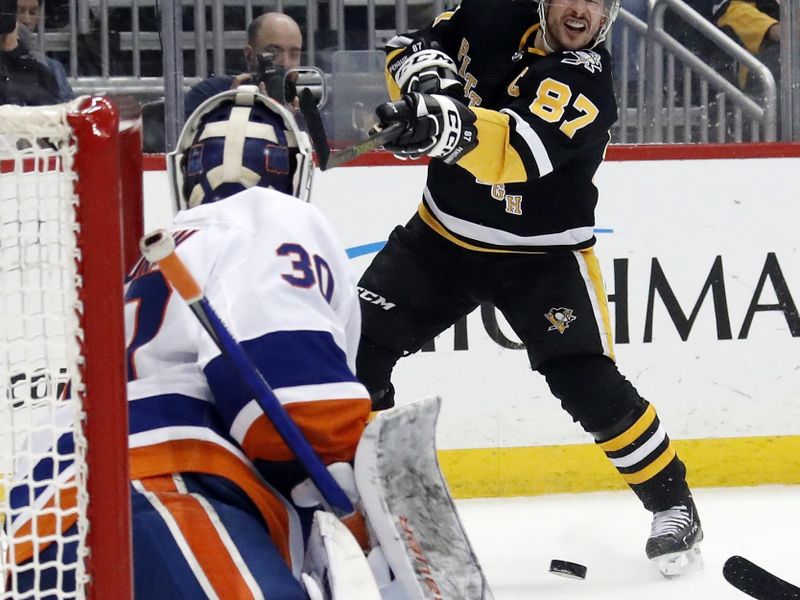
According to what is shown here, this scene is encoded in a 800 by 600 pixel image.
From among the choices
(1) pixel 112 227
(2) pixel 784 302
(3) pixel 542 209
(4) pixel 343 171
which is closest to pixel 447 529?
(1) pixel 112 227

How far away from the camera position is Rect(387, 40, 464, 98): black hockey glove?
267 cm

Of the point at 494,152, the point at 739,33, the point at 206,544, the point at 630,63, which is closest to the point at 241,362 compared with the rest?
the point at 206,544

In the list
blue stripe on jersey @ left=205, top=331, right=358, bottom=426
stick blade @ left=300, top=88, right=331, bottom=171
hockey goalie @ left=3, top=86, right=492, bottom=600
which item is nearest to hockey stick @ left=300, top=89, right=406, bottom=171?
stick blade @ left=300, top=88, right=331, bottom=171

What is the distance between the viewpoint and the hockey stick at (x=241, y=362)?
4.11 feet

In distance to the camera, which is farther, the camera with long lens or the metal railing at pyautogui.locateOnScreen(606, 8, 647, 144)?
the metal railing at pyautogui.locateOnScreen(606, 8, 647, 144)

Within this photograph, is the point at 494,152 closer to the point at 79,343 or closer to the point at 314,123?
the point at 314,123

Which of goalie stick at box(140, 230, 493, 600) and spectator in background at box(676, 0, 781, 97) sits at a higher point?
spectator in background at box(676, 0, 781, 97)

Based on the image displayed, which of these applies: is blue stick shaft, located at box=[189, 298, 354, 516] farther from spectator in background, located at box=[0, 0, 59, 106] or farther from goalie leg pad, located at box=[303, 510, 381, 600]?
spectator in background, located at box=[0, 0, 59, 106]

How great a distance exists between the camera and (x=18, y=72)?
3.29 m

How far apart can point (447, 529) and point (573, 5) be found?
1447 mm

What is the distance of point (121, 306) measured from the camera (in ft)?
3.69

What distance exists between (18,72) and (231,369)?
2.21 meters

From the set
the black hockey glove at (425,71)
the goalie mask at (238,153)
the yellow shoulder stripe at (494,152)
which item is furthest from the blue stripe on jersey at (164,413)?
the black hockey glove at (425,71)

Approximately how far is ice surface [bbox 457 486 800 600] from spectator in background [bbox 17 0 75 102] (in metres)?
1.48
